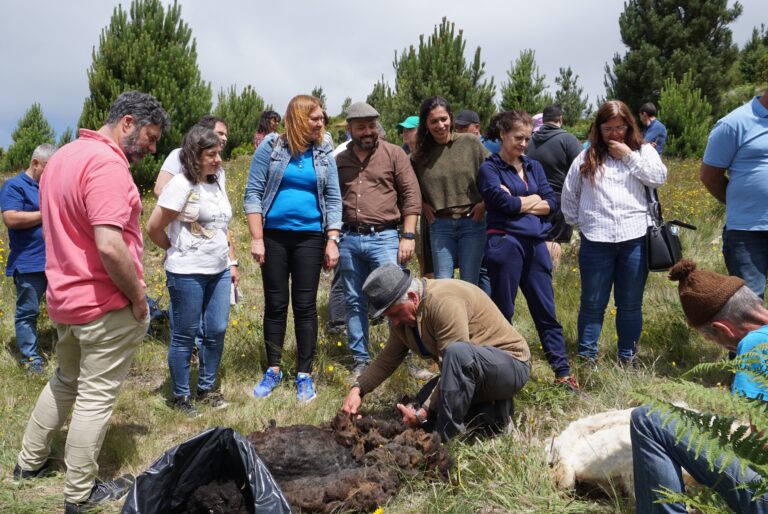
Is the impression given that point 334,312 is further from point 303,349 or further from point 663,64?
point 663,64

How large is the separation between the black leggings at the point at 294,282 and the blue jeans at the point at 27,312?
207cm

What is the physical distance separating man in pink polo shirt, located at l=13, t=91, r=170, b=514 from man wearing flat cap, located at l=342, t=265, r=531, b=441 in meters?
1.21

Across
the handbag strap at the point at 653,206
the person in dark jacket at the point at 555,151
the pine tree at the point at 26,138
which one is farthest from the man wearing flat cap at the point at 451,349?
the pine tree at the point at 26,138

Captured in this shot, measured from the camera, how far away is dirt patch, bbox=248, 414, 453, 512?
2896mm

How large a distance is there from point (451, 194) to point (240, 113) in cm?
1467

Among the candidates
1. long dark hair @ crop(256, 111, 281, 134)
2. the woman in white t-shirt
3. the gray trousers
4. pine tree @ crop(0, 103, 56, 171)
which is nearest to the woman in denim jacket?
the woman in white t-shirt

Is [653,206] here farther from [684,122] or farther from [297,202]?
[684,122]

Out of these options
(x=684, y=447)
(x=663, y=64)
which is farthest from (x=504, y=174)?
(x=663, y=64)

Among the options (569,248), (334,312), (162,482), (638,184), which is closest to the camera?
(162,482)

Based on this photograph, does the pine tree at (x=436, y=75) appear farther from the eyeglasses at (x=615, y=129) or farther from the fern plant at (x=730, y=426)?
the fern plant at (x=730, y=426)

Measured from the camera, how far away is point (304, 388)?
168 inches

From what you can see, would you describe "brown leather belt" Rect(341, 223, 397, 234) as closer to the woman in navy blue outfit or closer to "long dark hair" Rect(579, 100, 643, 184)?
the woman in navy blue outfit

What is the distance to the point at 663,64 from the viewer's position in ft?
79.0

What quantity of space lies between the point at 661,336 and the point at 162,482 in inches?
151
